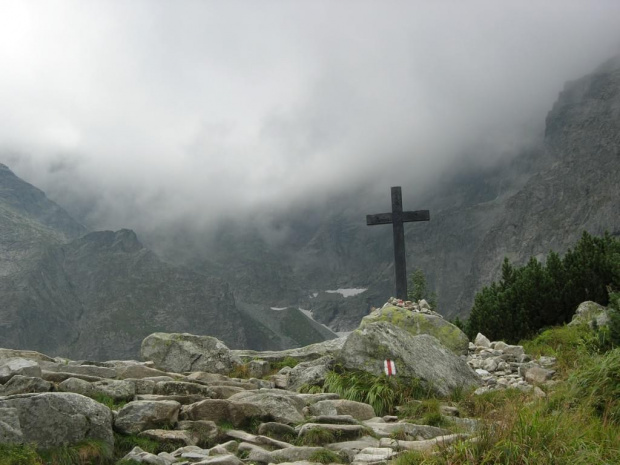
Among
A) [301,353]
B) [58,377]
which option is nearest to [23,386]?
[58,377]

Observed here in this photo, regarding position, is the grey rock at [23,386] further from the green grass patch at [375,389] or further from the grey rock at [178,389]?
the green grass patch at [375,389]

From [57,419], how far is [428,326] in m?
12.8

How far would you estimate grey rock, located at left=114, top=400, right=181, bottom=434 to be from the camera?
9.13m

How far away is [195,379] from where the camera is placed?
13.7 m

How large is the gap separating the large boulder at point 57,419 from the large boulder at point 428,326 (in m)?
9.78

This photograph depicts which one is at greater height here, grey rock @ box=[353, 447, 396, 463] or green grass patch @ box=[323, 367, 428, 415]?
green grass patch @ box=[323, 367, 428, 415]

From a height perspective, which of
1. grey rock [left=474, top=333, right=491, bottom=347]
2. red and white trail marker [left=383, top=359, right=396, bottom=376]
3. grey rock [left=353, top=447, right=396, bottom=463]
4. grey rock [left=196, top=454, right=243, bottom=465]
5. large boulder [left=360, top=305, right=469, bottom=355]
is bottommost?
grey rock [left=353, top=447, right=396, bottom=463]

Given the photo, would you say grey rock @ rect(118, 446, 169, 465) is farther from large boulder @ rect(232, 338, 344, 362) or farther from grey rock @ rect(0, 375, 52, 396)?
large boulder @ rect(232, 338, 344, 362)

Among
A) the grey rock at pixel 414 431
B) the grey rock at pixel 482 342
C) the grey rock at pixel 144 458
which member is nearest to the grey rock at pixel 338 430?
the grey rock at pixel 414 431

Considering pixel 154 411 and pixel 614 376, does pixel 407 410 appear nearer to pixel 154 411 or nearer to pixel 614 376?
pixel 614 376

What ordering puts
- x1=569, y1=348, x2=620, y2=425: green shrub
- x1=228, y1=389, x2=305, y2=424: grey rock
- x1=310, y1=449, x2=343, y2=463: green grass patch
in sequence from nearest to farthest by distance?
x1=310, y1=449, x2=343, y2=463: green grass patch
x1=569, y1=348, x2=620, y2=425: green shrub
x1=228, y1=389, x2=305, y2=424: grey rock

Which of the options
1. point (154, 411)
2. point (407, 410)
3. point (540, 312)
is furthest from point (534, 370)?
point (154, 411)

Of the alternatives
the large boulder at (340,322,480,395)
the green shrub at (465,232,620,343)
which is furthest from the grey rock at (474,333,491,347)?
the large boulder at (340,322,480,395)

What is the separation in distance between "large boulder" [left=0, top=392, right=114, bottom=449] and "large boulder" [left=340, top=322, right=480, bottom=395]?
6.79m
